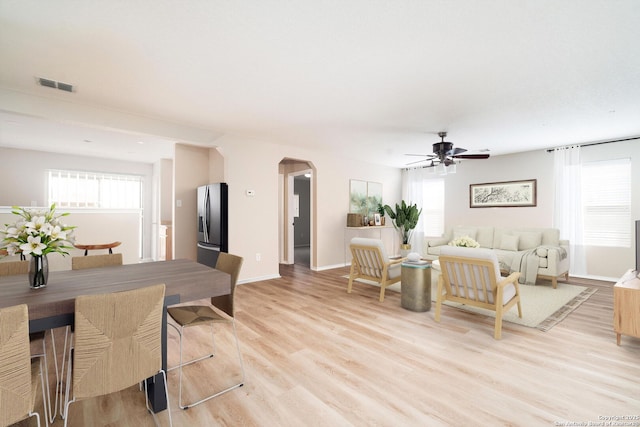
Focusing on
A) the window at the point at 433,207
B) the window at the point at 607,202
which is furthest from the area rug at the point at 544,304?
the window at the point at 433,207

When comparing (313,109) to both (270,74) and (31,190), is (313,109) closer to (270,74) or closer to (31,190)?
(270,74)

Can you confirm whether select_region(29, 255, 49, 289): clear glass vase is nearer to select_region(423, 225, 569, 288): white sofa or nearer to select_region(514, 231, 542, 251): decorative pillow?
select_region(423, 225, 569, 288): white sofa

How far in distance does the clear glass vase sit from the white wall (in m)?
7.27

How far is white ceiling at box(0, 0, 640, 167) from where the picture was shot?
187cm

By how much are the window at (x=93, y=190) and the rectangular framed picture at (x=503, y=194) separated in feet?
26.5

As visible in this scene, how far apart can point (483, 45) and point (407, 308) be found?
2.85 m

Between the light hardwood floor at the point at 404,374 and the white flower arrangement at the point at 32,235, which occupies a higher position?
the white flower arrangement at the point at 32,235

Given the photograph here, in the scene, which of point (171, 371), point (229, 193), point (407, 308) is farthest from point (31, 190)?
point (407, 308)

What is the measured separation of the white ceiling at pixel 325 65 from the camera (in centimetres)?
187

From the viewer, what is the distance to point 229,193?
4734 millimetres

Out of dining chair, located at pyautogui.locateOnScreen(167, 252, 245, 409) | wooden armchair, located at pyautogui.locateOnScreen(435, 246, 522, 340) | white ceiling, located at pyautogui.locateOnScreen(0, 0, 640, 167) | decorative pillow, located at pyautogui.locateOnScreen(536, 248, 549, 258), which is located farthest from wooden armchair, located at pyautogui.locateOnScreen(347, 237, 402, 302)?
Answer: decorative pillow, located at pyautogui.locateOnScreen(536, 248, 549, 258)

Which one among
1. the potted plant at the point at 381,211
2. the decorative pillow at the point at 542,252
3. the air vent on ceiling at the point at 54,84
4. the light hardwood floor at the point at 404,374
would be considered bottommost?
the light hardwood floor at the point at 404,374

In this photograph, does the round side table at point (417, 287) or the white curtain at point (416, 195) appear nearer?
the round side table at point (417, 287)

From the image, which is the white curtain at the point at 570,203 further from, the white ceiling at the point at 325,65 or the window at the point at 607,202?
the white ceiling at the point at 325,65
